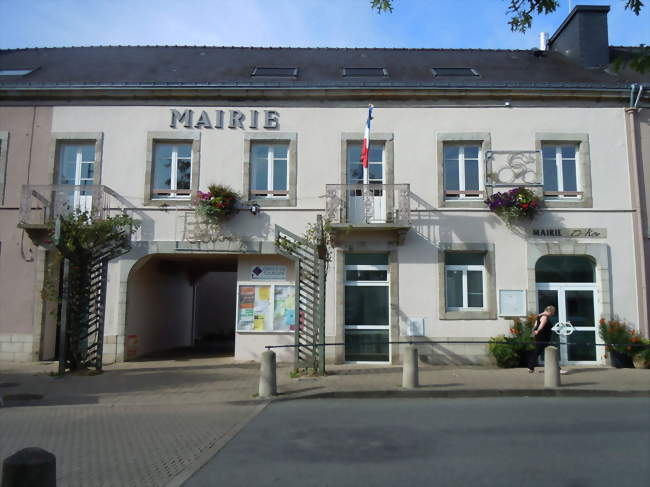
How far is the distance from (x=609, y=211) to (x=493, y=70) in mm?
4991

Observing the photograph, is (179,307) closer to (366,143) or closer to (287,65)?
(287,65)

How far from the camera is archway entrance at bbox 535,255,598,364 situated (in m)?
13.3

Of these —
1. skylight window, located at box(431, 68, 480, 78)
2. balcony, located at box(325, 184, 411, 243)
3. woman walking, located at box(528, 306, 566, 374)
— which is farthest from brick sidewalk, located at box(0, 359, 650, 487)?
skylight window, located at box(431, 68, 480, 78)

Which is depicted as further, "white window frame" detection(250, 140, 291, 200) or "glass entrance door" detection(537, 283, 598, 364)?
"white window frame" detection(250, 140, 291, 200)

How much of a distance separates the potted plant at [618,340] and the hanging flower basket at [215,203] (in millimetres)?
8967

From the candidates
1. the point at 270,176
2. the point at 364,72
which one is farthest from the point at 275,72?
the point at 270,176

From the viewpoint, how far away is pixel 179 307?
18.7 metres

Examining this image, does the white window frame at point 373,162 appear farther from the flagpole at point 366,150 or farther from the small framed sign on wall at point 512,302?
the small framed sign on wall at point 512,302

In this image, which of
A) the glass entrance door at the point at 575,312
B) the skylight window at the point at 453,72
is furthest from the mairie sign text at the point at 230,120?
the glass entrance door at the point at 575,312

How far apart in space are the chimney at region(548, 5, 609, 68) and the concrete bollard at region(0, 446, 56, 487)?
54.5 ft

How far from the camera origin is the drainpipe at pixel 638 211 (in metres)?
13.1

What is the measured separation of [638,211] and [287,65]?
9.88 m

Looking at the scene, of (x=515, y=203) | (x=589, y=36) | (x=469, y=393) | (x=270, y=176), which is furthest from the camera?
(x=589, y=36)

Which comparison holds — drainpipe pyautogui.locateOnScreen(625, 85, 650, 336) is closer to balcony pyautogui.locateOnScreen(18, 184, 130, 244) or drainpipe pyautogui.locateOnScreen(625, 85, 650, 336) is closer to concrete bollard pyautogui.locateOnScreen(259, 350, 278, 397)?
concrete bollard pyautogui.locateOnScreen(259, 350, 278, 397)
